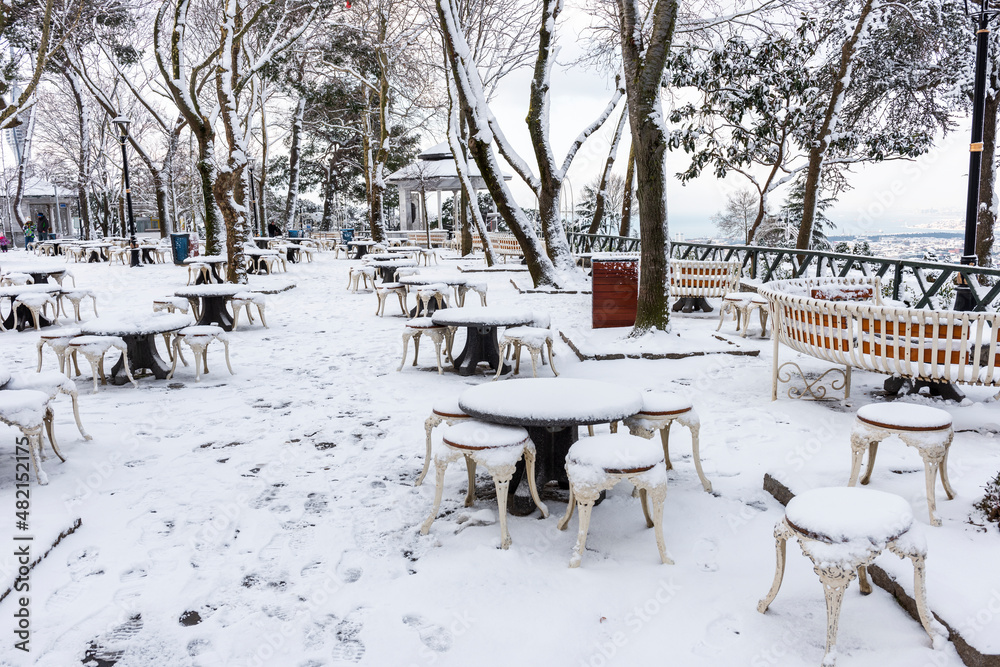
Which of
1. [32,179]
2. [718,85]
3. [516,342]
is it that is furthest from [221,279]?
[32,179]

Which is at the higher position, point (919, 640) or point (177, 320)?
point (177, 320)

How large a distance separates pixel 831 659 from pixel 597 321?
666 cm

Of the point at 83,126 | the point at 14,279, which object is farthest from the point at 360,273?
the point at 83,126

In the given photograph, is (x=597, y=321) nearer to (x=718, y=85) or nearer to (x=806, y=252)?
(x=806, y=252)

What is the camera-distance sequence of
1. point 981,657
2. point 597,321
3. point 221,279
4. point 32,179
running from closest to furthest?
1. point 981,657
2. point 597,321
3. point 221,279
4. point 32,179

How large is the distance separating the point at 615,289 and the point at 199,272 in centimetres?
1096

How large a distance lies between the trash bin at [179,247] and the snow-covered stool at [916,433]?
70.8ft

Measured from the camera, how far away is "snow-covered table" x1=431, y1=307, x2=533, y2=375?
7.00 m

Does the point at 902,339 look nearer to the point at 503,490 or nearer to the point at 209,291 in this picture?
the point at 503,490

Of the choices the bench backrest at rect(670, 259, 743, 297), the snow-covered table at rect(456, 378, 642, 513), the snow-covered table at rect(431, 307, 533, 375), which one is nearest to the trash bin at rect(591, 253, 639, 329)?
the bench backrest at rect(670, 259, 743, 297)

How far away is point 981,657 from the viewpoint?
2.36 metres

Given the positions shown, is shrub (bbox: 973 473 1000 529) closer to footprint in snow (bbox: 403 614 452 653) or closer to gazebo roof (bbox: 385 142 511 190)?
→ footprint in snow (bbox: 403 614 452 653)

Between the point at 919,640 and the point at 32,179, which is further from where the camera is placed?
the point at 32,179

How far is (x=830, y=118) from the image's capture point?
15.1 metres
